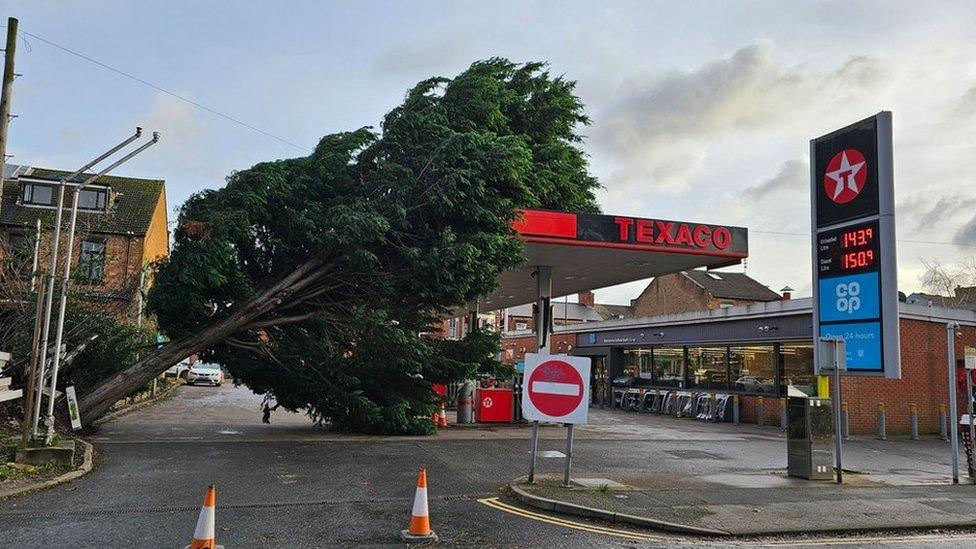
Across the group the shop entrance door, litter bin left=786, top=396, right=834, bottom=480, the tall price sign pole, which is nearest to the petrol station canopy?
the tall price sign pole

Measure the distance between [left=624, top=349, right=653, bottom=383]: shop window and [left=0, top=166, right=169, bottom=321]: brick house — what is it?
20154 millimetres

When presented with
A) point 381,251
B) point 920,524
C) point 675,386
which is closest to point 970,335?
point 675,386

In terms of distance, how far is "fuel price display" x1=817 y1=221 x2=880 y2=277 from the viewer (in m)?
11.8

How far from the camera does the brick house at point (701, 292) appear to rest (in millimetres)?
53844

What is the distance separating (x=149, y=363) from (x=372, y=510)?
375 inches

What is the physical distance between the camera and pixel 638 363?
3203cm

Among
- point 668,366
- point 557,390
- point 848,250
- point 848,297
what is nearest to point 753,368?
point 668,366

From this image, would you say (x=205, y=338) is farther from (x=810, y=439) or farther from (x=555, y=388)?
(x=810, y=439)

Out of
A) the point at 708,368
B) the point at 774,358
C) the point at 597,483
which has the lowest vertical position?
the point at 597,483

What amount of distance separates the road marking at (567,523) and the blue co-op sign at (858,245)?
5.80 metres

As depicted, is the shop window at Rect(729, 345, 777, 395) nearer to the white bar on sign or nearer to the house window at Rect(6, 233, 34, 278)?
the white bar on sign

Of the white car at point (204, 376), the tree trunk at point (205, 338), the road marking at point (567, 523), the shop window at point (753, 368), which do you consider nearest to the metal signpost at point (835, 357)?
the road marking at point (567, 523)

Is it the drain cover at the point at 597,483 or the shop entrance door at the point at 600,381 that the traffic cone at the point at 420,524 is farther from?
the shop entrance door at the point at 600,381

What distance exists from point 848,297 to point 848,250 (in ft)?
2.69
